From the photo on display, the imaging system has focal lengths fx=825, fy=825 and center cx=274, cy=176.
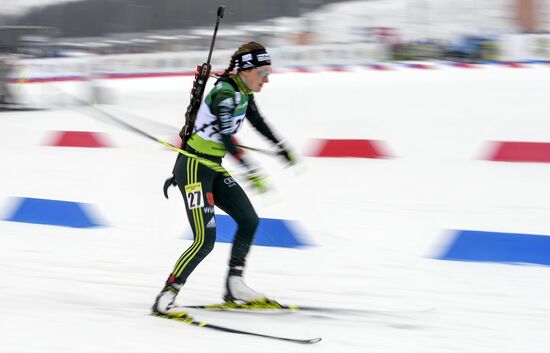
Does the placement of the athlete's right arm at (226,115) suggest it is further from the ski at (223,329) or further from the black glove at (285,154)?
the ski at (223,329)

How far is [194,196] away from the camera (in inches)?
184

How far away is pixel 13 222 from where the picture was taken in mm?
7363

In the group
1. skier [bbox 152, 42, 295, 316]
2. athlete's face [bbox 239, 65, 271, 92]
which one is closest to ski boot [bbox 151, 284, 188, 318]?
skier [bbox 152, 42, 295, 316]

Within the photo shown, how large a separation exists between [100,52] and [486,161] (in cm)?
1492

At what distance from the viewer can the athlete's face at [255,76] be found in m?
4.68

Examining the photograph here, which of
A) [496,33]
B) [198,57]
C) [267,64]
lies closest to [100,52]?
[198,57]

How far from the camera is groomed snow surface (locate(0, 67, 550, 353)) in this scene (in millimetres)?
4527

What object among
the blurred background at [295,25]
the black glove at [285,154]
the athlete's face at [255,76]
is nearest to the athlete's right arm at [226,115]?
the athlete's face at [255,76]

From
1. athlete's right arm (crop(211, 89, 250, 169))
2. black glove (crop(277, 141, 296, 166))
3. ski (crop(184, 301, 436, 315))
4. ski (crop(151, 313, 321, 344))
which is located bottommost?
ski (crop(184, 301, 436, 315))

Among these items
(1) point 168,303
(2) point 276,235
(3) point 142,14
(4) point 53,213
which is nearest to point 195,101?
(1) point 168,303

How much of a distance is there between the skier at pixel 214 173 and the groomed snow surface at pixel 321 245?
363 millimetres

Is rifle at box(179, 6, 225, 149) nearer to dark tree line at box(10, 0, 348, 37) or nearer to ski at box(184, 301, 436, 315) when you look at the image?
ski at box(184, 301, 436, 315)

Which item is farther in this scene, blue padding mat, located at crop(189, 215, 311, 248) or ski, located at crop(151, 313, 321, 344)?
blue padding mat, located at crop(189, 215, 311, 248)

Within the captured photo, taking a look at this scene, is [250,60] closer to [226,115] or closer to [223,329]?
[226,115]
